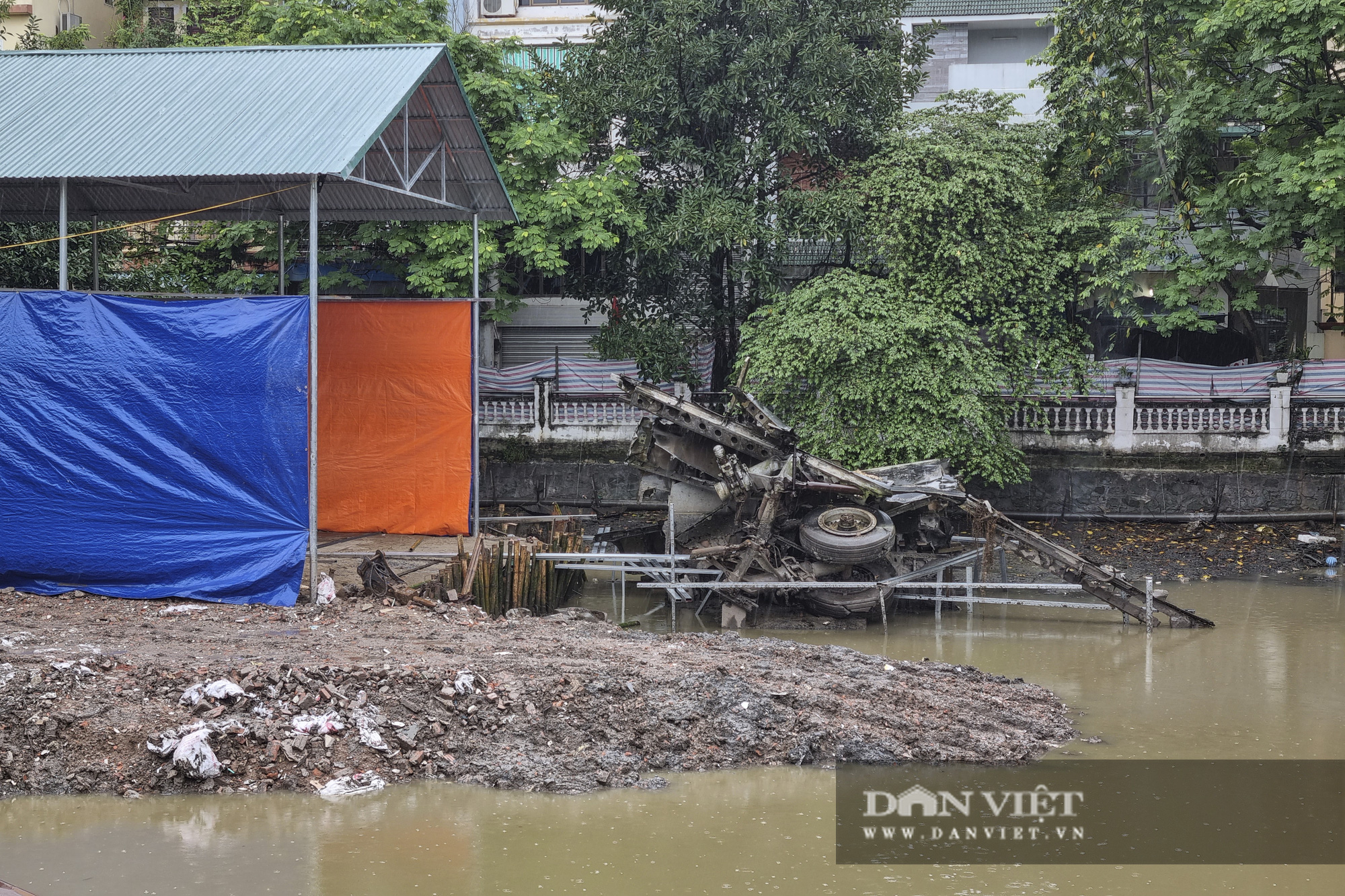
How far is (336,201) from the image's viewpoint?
18250 millimetres

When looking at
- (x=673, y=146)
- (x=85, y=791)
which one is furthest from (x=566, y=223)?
(x=85, y=791)

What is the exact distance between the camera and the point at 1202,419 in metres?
21.7

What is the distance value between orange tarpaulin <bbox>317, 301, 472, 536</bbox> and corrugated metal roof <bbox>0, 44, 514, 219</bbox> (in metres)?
1.91

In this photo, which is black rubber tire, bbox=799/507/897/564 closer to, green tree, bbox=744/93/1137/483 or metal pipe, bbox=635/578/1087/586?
metal pipe, bbox=635/578/1087/586

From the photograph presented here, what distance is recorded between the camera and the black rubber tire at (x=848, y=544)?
593 inches

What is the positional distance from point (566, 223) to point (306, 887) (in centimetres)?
1584

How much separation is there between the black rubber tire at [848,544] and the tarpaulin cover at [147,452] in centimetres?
643

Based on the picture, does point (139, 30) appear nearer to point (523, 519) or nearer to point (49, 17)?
point (49, 17)

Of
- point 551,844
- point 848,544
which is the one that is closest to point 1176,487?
point 848,544

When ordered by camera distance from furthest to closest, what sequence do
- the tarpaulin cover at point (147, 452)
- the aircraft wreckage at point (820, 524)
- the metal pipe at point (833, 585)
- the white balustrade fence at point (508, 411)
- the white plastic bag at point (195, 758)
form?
the white balustrade fence at point (508, 411) → the aircraft wreckage at point (820, 524) → the metal pipe at point (833, 585) → the tarpaulin cover at point (147, 452) → the white plastic bag at point (195, 758)

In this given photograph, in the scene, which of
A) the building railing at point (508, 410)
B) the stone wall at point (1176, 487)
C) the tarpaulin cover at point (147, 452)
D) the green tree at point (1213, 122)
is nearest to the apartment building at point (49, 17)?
the building railing at point (508, 410)

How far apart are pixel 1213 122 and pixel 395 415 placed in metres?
14.6

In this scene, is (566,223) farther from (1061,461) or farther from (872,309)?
(1061,461)

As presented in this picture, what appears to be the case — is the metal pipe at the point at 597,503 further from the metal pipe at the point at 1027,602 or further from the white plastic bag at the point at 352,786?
the white plastic bag at the point at 352,786
